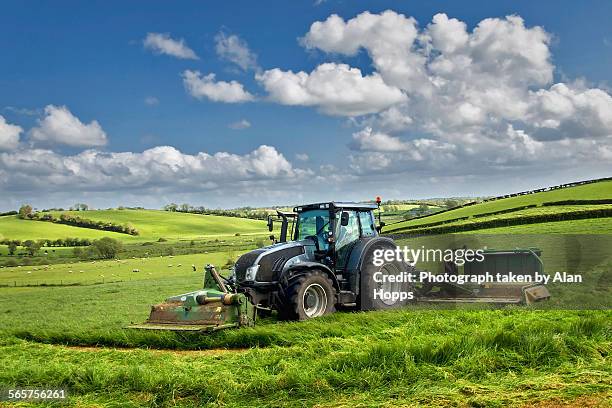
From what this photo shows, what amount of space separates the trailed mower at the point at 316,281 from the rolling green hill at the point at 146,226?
44880mm

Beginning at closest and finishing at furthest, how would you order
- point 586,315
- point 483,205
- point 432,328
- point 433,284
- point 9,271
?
point 432,328
point 586,315
point 433,284
point 9,271
point 483,205

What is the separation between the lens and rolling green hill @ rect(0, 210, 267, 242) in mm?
53909

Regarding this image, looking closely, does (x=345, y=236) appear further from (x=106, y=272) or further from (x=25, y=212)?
(x=25, y=212)

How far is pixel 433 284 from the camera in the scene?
1311cm

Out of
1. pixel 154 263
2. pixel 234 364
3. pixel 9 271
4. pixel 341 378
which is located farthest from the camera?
pixel 154 263

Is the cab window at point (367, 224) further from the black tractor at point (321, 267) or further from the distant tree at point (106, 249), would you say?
the distant tree at point (106, 249)

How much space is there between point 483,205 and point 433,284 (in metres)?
27.1

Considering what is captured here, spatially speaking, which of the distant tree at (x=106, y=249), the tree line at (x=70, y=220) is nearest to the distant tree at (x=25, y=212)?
the tree line at (x=70, y=220)

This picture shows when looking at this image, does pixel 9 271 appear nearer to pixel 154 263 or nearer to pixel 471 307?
pixel 154 263

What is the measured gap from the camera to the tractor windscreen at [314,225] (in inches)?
494

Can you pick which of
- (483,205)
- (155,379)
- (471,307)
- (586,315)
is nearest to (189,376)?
(155,379)

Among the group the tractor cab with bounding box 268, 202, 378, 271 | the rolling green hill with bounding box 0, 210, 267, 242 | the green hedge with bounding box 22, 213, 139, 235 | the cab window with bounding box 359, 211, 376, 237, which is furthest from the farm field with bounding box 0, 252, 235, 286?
the green hedge with bounding box 22, 213, 139, 235

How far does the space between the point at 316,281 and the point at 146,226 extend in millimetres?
63724

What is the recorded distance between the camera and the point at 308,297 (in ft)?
37.4
